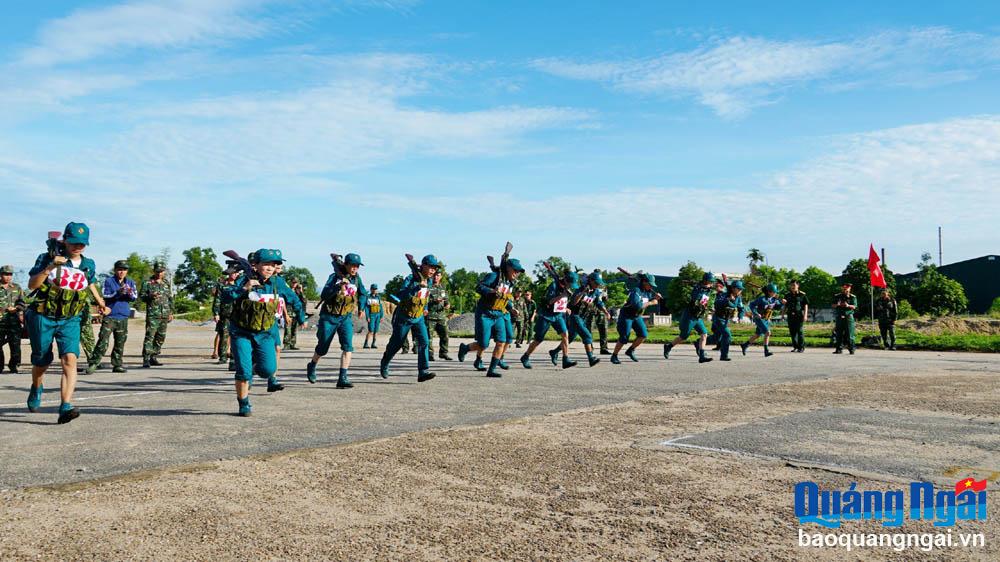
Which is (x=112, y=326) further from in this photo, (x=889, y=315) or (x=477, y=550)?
(x=889, y=315)

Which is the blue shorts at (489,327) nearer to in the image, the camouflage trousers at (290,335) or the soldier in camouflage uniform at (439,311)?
the soldier in camouflage uniform at (439,311)

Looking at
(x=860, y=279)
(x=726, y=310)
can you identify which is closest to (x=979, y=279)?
(x=860, y=279)

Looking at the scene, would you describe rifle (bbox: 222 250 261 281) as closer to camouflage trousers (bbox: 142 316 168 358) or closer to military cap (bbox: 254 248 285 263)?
military cap (bbox: 254 248 285 263)

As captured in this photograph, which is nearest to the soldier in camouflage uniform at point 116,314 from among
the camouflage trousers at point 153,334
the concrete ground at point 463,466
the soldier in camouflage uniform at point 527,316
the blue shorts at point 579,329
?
the camouflage trousers at point 153,334

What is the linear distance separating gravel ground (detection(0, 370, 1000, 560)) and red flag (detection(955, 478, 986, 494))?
17cm

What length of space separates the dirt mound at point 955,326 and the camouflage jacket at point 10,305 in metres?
39.0

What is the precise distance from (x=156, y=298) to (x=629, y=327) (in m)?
10.4

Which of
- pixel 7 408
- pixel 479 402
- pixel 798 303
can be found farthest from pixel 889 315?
pixel 7 408

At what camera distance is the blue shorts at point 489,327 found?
1371 centimetres

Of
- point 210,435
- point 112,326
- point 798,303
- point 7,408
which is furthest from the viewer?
point 798,303

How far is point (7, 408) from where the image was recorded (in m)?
9.01

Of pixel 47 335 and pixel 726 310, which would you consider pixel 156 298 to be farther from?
pixel 726 310

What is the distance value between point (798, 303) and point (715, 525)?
62.1ft

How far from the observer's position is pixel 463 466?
19.0 feet
